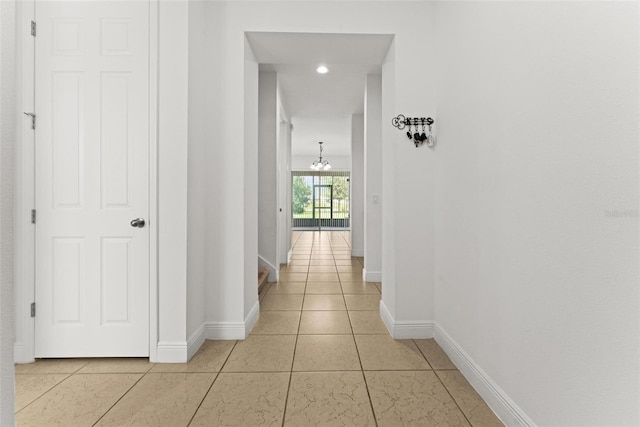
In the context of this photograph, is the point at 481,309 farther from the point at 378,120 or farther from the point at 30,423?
the point at 378,120

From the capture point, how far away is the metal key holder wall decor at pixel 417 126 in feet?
8.48

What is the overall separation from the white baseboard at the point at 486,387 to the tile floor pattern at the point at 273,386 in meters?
0.05

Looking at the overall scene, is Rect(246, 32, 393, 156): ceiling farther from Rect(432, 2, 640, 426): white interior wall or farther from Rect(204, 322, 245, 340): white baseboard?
Rect(204, 322, 245, 340): white baseboard

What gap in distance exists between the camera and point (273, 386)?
196 cm

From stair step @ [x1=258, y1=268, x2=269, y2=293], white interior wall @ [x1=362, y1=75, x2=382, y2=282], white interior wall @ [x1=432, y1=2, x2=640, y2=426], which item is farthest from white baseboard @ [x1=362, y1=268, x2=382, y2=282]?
white interior wall @ [x1=432, y1=2, x2=640, y2=426]

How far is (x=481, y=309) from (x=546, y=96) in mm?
1149

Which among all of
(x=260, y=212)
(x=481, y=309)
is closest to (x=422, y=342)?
(x=481, y=309)

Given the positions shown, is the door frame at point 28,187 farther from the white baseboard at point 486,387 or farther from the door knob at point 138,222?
the white baseboard at point 486,387

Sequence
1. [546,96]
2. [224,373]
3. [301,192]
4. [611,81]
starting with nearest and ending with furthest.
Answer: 1. [611,81]
2. [546,96]
3. [224,373]
4. [301,192]

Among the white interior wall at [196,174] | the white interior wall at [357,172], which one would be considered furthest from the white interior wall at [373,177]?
the white interior wall at [196,174]

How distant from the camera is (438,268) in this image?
8.35 feet

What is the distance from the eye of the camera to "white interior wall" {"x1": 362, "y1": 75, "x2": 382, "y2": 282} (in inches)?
177

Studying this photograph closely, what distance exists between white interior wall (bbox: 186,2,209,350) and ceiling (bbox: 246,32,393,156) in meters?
0.45

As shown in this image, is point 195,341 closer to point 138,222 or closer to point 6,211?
point 138,222
